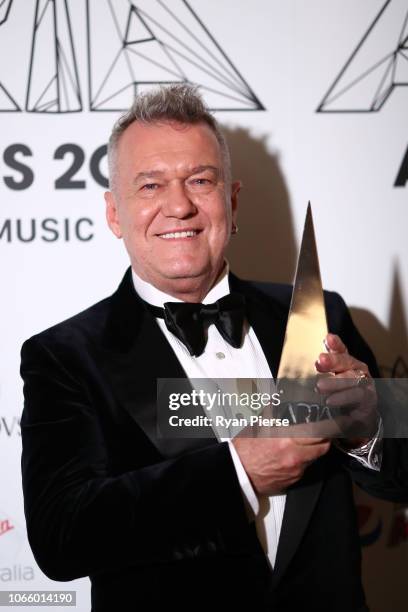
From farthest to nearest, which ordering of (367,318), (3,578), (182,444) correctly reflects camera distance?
(367,318), (3,578), (182,444)

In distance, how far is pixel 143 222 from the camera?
145cm

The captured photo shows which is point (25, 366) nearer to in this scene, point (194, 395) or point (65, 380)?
point (65, 380)

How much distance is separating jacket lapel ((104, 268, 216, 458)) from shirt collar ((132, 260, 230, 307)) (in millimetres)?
26

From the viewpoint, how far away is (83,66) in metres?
1.91

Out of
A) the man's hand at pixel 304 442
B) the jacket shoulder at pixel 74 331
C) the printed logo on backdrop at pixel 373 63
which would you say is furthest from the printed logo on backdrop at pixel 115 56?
the man's hand at pixel 304 442

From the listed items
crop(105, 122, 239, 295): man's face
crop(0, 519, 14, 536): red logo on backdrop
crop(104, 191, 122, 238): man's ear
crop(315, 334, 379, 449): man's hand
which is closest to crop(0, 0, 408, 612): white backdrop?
crop(0, 519, 14, 536): red logo on backdrop

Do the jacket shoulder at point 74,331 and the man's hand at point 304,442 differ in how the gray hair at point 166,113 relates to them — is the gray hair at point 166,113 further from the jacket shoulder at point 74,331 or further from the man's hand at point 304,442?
the man's hand at point 304,442

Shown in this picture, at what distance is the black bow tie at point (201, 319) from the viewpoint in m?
1.40

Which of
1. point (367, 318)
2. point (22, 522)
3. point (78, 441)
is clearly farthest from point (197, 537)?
point (367, 318)

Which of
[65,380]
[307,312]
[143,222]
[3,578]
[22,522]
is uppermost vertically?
[143,222]

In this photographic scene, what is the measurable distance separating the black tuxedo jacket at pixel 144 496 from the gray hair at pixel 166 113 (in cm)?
33

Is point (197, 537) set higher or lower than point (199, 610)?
higher

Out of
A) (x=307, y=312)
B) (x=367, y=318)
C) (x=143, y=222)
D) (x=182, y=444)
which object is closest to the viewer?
(x=307, y=312)

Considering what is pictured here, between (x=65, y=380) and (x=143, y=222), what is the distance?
35 centimetres
